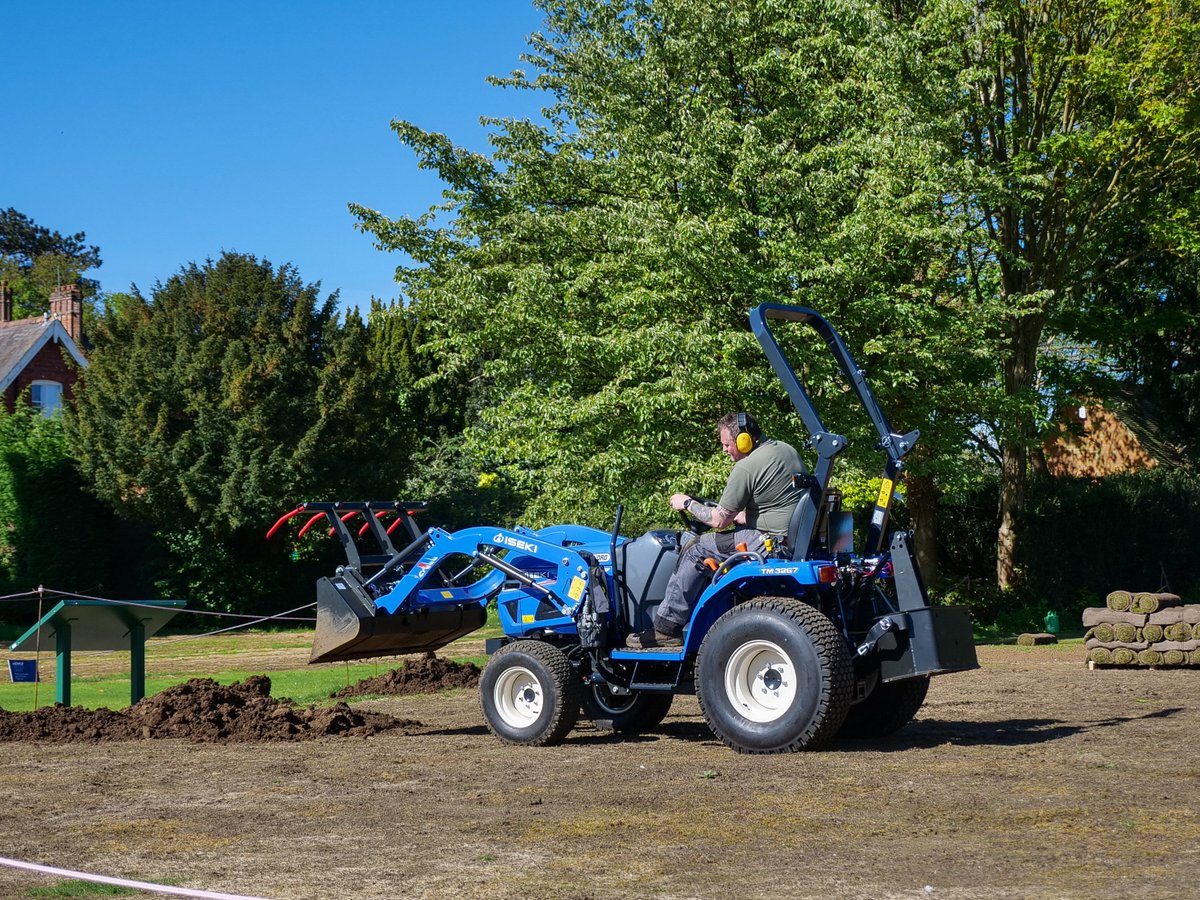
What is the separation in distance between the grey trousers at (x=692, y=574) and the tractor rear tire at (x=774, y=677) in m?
0.46

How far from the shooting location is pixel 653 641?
10578mm

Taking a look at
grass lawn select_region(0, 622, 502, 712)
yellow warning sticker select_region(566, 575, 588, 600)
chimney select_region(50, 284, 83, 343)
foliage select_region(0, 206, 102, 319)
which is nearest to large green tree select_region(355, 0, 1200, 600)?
grass lawn select_region(0, 622, 502, 712)

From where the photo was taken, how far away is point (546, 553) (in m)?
11.1

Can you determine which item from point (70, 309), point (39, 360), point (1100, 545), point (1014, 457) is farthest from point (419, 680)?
point (70, 309)

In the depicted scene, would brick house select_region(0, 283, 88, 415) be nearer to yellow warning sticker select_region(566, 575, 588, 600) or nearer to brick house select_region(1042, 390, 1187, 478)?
brick house select_region(1042, 390, 1187, 478)

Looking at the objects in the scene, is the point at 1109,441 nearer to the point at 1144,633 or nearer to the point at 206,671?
the point at 1144,633

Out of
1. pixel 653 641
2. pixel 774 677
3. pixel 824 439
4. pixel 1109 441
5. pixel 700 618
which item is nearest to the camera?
pixel 774 677

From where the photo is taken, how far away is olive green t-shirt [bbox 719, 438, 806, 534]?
32.6 ft

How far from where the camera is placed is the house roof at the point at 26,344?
44469 millimetres

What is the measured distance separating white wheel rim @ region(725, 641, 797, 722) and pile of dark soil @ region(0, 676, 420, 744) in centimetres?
A: 367

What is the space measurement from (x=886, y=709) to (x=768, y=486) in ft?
6.78

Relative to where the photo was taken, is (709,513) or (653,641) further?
(653,641)

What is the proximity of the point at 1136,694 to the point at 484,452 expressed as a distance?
14883 mm

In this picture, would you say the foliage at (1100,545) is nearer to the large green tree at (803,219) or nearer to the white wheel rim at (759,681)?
the large green tree at (803,219)
